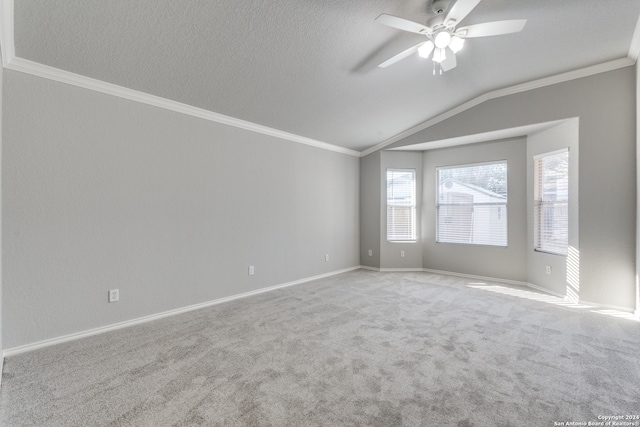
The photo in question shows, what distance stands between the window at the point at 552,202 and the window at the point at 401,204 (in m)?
2.05

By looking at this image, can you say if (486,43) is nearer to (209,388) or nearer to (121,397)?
(209,388)

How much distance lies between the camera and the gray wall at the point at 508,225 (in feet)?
15.7

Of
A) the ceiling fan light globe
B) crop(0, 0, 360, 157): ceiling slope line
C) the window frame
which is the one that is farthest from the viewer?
the window frame

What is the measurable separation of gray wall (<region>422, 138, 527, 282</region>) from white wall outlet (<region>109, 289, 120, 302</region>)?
513 cm

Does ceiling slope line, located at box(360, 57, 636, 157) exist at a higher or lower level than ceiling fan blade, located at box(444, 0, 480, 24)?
higher

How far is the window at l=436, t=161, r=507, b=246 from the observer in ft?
16.5

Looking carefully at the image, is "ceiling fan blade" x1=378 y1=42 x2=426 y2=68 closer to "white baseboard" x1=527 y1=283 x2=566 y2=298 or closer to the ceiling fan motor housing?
the ceiling fan motor housing

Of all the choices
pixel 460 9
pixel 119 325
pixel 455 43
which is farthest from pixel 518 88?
pixel 119 325

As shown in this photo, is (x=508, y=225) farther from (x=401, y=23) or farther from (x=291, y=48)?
(x=291, y=48)

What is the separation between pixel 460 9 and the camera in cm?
208

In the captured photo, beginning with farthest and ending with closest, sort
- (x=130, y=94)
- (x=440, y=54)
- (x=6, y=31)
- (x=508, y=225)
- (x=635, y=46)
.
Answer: (x=508, y=225), (x=635, y=46), (x=130, y=94), (x=440, y=54), (x=6, y=31)

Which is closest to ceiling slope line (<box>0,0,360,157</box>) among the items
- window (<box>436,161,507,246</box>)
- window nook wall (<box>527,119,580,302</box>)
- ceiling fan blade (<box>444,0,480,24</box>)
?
ceiling fan blade (<box>444,0,480,24</box>)

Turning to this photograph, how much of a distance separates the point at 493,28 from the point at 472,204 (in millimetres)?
3654

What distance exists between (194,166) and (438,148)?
4.48m
